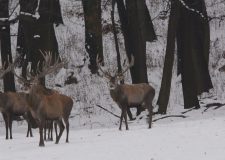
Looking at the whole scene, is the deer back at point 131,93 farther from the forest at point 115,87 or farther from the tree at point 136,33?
the tree at point 136,33

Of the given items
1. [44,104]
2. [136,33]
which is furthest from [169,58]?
[44,104]

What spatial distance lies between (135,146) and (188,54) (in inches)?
377

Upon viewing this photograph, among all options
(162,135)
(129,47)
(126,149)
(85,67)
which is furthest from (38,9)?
(126,149)

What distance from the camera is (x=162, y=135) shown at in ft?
43.1

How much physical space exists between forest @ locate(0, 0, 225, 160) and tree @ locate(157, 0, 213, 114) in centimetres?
3

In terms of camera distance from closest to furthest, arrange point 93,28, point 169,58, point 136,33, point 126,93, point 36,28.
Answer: point 126,93 → point 169,58 → point 136,33 → point 36,28 → point 93,28

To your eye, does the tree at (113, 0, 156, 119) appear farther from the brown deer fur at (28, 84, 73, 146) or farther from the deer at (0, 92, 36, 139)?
the brown deer fur at (28, 84, 73, 146)

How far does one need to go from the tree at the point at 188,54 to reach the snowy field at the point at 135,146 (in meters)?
4.73

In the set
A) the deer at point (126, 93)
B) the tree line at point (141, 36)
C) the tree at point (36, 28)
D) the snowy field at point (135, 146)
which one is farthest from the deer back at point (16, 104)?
the tree at point (36, 28)

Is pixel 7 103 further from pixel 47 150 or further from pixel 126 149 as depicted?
pixel 126 149

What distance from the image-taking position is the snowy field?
10.4 m

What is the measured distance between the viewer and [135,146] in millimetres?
11555

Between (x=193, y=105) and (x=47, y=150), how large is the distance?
31.2ft

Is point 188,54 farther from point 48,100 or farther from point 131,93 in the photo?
point 48,100
